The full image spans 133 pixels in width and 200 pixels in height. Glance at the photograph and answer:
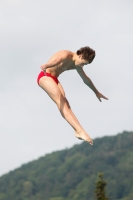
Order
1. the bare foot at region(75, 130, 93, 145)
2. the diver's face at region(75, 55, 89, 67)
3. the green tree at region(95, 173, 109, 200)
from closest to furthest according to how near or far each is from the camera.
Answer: the bare foot at region(75, 130, 93, 145)
the diver's face at region(75, 55, 89, 67)
the green tree at region(95, 173, 109, 200)

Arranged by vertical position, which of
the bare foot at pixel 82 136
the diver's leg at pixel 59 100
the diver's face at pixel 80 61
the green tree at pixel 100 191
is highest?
the diver's face at pixel 80 61

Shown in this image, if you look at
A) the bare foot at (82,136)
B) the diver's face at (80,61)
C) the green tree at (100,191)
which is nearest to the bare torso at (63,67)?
→ the diver's face at (80,61)

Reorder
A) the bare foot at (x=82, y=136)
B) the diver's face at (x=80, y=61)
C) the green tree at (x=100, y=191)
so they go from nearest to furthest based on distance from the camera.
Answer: the bare foot at (x=82, y=136), the diver's face at (x=80, y=61), the green tree at (x=100, y=191)

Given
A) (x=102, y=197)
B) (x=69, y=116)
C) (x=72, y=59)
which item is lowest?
(x=102, y=197)

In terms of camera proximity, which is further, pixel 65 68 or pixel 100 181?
pixel 100 181

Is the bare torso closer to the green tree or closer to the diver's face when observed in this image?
the diver's face

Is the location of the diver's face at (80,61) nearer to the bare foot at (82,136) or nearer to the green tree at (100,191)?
the bare foot at (82,136)

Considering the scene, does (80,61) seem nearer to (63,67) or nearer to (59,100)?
(63,67)

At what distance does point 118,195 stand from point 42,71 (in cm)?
18128

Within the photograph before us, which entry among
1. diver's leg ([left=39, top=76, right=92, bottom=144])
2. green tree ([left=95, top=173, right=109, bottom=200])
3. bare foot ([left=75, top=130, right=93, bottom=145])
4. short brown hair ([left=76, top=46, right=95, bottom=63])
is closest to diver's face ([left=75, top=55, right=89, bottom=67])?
short brown hair ([left=76, top=46, right=95, bottom=63])

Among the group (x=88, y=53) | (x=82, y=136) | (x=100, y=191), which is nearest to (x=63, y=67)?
(x=88, y=53)

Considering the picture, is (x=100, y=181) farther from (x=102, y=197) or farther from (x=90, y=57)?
(x=90, y=57)

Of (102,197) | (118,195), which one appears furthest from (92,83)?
(118,195)

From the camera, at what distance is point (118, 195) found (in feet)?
650
